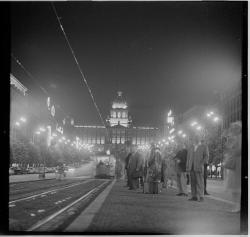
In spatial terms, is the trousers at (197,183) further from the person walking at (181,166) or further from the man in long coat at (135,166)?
the man in long coat at (135,166)

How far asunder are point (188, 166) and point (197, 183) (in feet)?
1.79

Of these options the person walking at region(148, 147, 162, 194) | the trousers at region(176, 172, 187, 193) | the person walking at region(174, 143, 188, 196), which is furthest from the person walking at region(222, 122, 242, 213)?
the person walking at region(148, 147, 162, 194)

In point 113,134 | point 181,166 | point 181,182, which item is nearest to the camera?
point 181,166

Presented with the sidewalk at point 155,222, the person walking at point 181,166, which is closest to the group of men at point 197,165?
the person walking at point 181,166

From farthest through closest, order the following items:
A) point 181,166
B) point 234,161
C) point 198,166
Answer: point 181,166 → point 198,166 → point 234,161

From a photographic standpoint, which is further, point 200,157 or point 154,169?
point 154,169

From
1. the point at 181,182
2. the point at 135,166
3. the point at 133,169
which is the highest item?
the point at 135,166

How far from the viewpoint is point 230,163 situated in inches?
381

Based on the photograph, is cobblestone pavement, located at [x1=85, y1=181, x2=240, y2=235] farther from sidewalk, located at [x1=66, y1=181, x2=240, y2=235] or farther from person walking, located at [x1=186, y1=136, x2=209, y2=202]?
person walking, located at [x1=186, y1=136, x2=209, y2=202]

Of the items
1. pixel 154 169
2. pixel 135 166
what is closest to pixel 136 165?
pixel 135 166

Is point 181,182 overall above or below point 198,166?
below

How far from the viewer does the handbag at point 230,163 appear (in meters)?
9.60

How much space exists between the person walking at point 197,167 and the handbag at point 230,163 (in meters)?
2.94

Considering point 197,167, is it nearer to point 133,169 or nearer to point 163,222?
point 163,222
